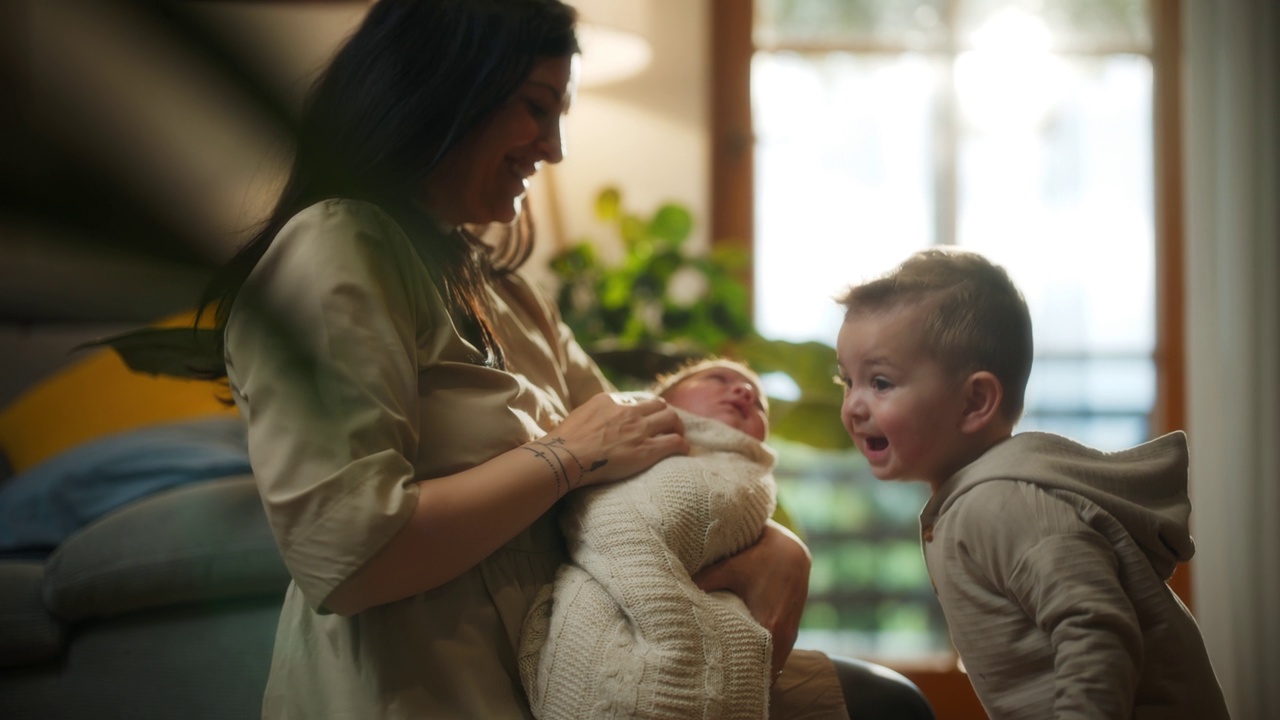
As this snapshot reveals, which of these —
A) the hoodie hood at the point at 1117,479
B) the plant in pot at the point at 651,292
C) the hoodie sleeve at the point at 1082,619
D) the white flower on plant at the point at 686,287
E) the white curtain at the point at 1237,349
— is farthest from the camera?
the white flower on plant at the point at 686,287

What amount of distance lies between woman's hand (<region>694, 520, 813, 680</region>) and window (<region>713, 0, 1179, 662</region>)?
5.10 feet

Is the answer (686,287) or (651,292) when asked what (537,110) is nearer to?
(651,292)

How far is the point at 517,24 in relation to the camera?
3.31 ft

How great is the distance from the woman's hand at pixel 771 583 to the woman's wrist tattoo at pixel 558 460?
166mm

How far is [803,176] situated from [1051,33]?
0.76m

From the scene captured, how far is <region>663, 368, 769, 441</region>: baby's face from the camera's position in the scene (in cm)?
122

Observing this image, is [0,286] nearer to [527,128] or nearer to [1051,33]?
[527,128]

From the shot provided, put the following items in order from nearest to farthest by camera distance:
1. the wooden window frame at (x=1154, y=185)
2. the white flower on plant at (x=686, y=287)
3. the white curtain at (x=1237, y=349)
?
the white curtain at (x=1237, y=349)
the wooden window frame at (x=1154, y=185)
the white flower on plant at (x=686, y=287)

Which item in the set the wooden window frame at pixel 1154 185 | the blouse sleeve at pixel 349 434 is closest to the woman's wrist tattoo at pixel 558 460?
the blouse sleeve at pixel 349 434

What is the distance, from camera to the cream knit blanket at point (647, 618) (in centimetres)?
84

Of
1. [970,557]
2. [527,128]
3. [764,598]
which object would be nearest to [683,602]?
[764,598]

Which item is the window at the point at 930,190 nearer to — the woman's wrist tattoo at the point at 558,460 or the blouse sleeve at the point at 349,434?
the woman's wrist tattoo at the point at 558,460

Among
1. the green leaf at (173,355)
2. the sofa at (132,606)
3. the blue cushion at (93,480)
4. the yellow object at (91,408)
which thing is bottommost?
the sofa at (132,606)

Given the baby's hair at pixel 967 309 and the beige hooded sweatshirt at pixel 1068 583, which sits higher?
the baby's hair at pixel 967 309
